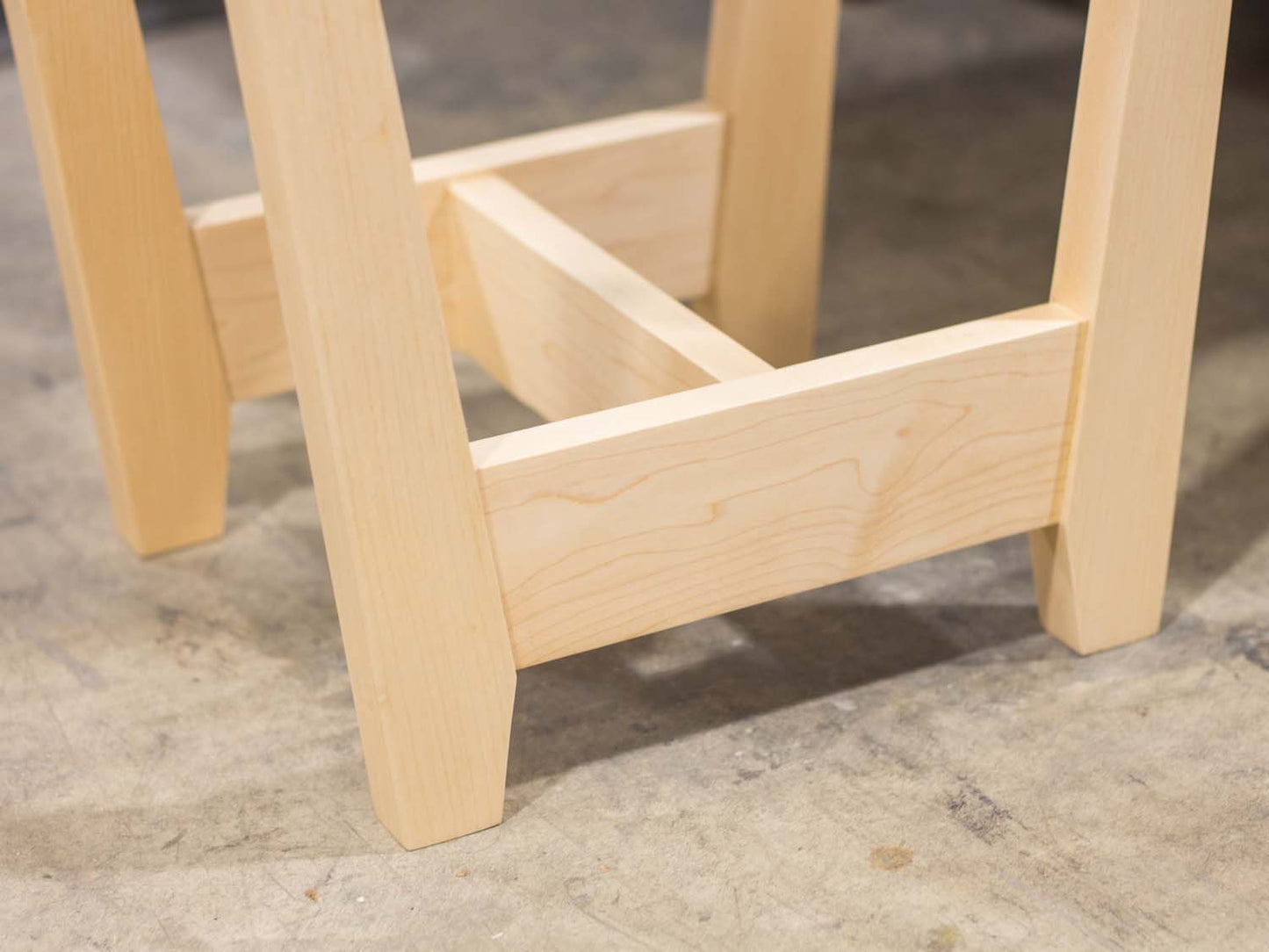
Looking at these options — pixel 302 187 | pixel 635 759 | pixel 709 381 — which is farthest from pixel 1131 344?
pixel 302 187

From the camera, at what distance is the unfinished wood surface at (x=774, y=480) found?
0.88 m

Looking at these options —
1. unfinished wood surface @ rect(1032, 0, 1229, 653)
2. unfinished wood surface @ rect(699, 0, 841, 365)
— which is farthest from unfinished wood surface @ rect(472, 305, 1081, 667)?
unfinished wood surface @ rect(699, 0, 841, 365)

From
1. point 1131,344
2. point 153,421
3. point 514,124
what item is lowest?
point 514,124

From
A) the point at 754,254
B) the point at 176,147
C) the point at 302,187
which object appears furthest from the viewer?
the point at 176,147

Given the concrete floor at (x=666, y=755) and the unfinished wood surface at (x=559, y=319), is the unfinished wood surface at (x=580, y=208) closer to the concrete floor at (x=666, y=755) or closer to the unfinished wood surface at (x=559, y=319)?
the unfinished wood surface at (x=559, y=319)

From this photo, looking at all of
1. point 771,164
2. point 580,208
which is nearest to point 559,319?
point 580,208

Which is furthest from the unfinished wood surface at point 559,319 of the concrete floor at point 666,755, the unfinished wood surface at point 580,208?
the concrete floor at point 666,755

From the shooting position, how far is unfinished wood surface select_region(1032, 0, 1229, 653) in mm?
926

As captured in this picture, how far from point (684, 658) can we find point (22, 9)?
611 mm

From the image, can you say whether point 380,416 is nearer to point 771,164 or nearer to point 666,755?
A: point 666,755

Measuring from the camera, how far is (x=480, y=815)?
936 millimetres

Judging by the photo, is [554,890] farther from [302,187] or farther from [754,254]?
[754,254]

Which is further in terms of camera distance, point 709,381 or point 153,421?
point 153,421

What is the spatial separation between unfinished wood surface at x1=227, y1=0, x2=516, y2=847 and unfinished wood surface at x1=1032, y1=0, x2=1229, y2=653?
392 millimetres
